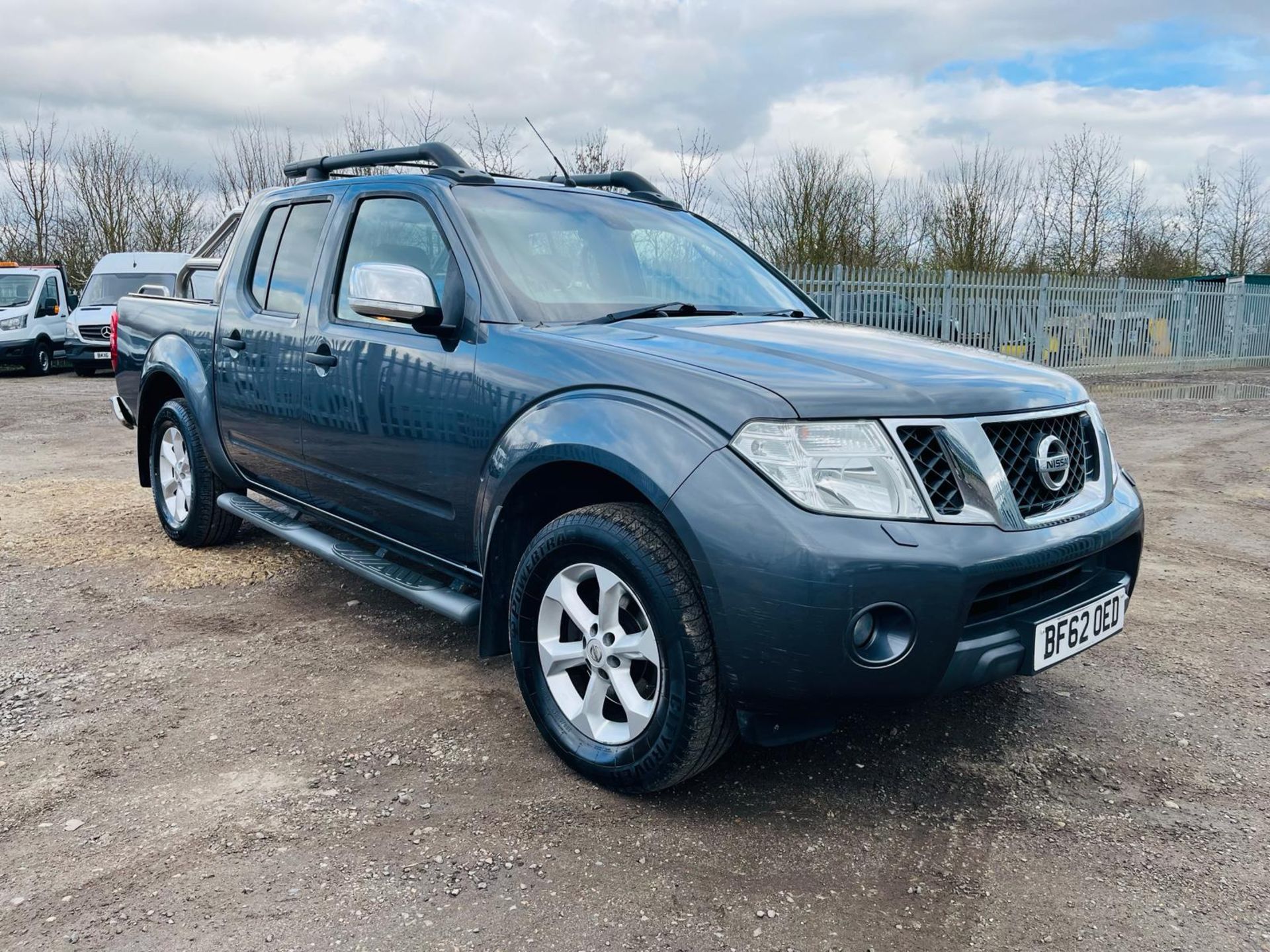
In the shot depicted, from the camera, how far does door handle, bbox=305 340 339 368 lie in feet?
12.3

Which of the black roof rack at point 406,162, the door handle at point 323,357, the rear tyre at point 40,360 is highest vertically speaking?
the black roof rack at point 406,162

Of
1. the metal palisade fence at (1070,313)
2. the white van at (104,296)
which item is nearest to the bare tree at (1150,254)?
the metal palisade fence at (1070,313)

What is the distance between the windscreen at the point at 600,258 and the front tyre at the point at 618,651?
85 centimetres

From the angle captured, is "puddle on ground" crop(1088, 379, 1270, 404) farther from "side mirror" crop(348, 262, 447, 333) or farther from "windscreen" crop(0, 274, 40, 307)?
"windscreen" crop(0, 274, 40, 307)

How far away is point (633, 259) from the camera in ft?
12.2

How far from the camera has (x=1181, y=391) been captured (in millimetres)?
16188

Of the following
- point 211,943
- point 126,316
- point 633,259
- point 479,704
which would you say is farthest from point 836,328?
point 126,316

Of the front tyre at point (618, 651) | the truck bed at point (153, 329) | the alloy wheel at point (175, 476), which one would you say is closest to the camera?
the front tyre at point (618, 651)

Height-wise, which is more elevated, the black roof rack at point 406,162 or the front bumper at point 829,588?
the black roof rack at point 406,162

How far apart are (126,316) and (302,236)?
2.03 m

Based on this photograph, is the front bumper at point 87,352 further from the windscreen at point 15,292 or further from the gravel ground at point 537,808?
the gravel ground at point 537,808

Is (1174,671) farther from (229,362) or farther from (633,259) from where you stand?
(229,362)

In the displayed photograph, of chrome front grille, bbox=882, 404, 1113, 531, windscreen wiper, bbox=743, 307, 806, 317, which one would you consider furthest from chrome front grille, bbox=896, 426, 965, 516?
windscreen wiper, bbox=743, 307, 806, 317

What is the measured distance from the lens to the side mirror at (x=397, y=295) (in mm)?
3137
